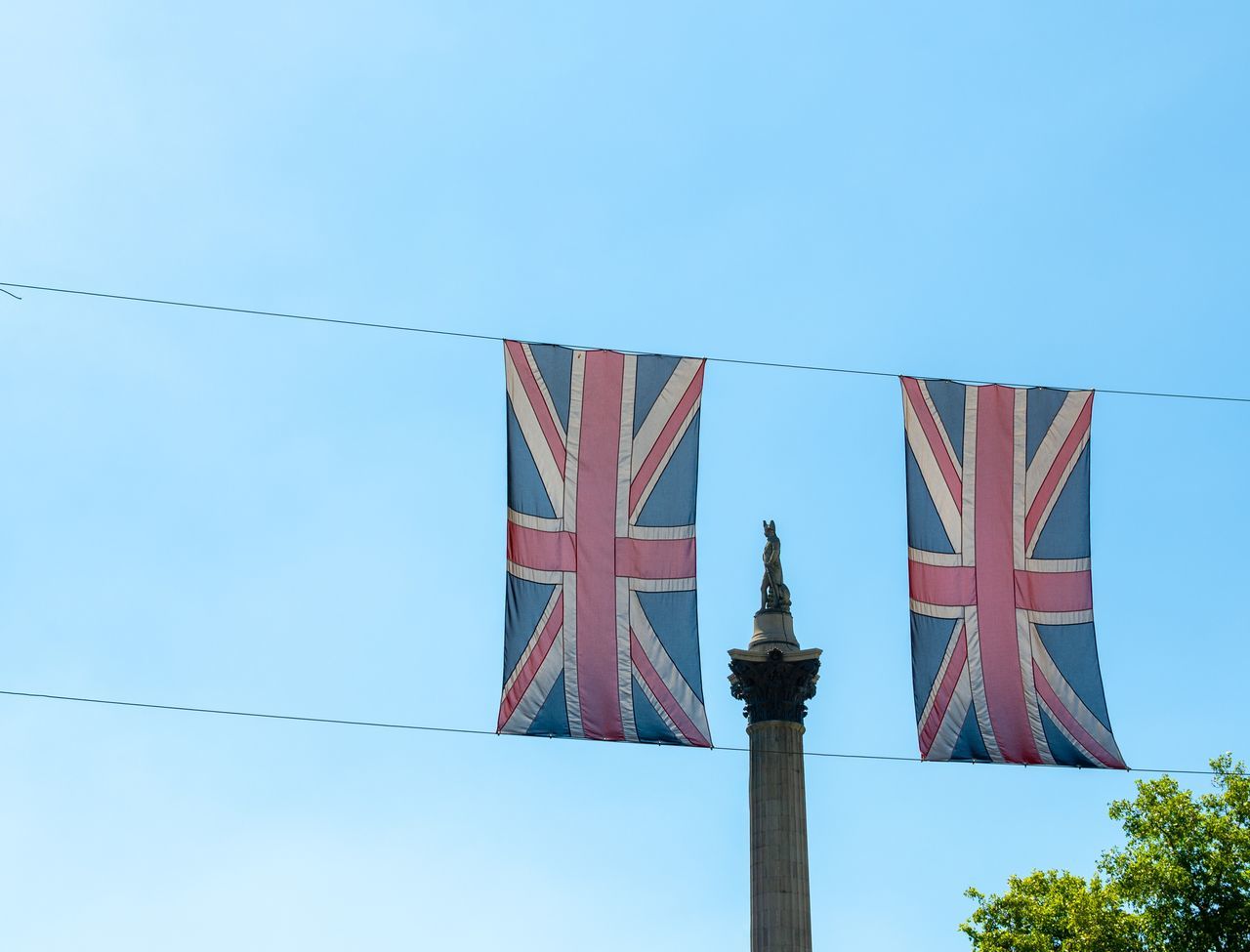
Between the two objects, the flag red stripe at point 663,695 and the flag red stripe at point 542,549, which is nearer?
the flag red stripe at point 663,695

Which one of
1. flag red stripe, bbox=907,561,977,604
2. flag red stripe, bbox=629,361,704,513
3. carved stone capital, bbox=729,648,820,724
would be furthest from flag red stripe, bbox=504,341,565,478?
carved stone capital, bbox=729,648,820,724

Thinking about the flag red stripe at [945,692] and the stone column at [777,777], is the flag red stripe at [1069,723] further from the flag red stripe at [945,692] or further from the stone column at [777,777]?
the stone column at [777,777]

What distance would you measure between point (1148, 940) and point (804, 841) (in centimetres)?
1217

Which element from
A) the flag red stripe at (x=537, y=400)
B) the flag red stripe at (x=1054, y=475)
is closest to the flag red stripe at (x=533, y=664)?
the flag red stripe at (x=537, y=400)

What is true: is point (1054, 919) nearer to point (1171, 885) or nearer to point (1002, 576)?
point (1171, 885)

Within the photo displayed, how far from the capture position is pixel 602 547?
24.9 m

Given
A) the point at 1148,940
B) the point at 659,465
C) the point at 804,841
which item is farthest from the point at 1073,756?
the point at 1148,940

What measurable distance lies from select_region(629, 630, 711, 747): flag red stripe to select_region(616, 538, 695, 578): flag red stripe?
3.47 ft

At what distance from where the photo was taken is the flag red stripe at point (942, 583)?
2558 centimetres

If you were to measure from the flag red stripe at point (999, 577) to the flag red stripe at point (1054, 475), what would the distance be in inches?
14.6

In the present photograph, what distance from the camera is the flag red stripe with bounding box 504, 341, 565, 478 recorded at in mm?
24906

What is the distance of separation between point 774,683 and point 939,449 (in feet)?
22.5

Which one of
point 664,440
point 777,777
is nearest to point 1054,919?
point 777,777

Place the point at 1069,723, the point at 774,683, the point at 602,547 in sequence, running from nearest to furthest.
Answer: the point at 602,547, the point at 1069,723, the point at 774,683
